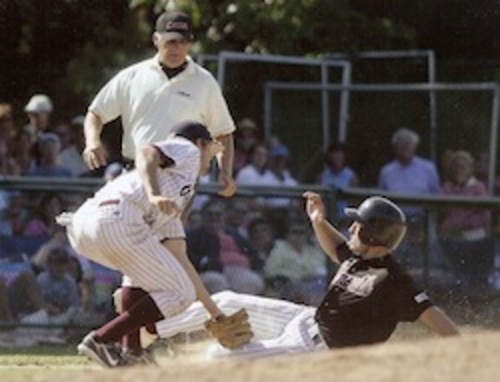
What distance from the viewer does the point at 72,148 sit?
1762 centimetres

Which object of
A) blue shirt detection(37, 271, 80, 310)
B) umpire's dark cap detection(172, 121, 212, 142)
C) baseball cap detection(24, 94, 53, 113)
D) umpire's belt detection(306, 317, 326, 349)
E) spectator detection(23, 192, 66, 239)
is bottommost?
blue shirt detection(37, 271, 80, 310)

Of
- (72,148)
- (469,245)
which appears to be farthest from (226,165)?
(72,148)

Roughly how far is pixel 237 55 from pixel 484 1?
2825 millimetres

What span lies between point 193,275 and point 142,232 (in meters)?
0.65

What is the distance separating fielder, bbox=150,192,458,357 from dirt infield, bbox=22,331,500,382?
5.18ft

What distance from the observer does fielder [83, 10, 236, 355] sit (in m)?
12.0

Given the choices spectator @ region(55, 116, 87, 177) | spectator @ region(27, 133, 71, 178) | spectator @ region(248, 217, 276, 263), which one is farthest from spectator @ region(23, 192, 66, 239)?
spectator @ region(55, 116, 87, 177)

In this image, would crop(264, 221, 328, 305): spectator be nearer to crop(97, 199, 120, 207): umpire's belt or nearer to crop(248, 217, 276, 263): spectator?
crop(248, 217, 276, 263): spectator

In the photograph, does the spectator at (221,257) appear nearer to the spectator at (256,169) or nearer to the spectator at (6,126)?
the spectator at (256,169)

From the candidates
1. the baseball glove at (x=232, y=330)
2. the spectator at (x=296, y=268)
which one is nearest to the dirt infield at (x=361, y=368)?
the baseball glove at (x=232, y=330)

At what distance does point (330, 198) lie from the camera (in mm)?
15055

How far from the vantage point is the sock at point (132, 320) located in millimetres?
10789

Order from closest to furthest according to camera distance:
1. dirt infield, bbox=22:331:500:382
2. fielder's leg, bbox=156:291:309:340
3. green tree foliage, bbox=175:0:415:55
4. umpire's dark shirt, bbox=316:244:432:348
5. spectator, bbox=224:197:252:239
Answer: dirt infield, bbox=22:331:500:382
umpire's dark shirt, bbox=316:244:432:348
fielder's leg, bbox=156:291:309:340
spectator, bbox=224:197:252:239
green tree foliage, bbox=175:0:415:55

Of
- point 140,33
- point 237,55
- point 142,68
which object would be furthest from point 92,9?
point 142,68
